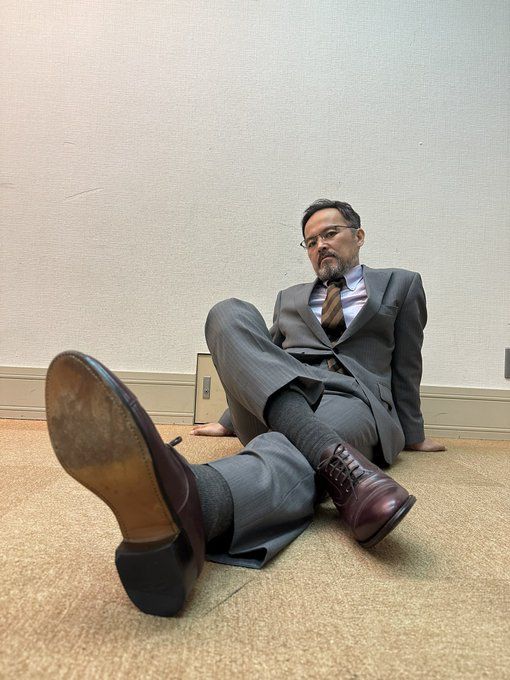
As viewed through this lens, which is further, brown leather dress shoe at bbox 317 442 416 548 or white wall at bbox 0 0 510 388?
white wall at bbox 0 0 510 388

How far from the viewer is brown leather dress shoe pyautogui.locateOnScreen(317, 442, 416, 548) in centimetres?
57

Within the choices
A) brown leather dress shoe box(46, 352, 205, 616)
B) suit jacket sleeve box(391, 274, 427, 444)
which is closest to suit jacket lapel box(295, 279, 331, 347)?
suit jacket sleeve box(391, 274, 427, 444)

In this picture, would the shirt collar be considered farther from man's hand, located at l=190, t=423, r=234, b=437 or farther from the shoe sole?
the shoe sole

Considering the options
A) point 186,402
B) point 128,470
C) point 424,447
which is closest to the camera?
point 128,470

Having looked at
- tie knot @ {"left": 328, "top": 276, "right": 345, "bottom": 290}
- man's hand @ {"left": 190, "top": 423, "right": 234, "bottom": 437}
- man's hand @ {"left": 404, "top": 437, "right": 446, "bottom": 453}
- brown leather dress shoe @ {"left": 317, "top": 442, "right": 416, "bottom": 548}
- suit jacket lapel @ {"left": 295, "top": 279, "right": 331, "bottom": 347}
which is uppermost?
tie knot @ {"left": 328, "top": 276, "right": 345, "bottom": 290}

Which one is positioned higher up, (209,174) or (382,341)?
(209,174)

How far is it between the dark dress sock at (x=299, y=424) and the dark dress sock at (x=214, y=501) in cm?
17

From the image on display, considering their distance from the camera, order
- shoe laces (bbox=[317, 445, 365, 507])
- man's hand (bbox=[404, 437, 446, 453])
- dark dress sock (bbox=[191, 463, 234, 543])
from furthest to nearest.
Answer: man's hand (bbox=[404, 437, 446, 453]), shoe laces (bbox=[317, 445, 365, 507]), dark dress sock (bbox=[191, 463, 234, 543])

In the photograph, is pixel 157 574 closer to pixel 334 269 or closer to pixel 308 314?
pixel 308 314

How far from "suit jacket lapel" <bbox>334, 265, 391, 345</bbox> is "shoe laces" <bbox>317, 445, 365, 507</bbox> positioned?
0.48 m

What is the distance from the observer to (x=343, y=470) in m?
0.64

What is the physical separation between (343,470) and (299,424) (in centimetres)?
10

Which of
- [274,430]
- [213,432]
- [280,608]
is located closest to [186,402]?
[213,432]

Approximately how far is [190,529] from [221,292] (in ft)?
4.56
